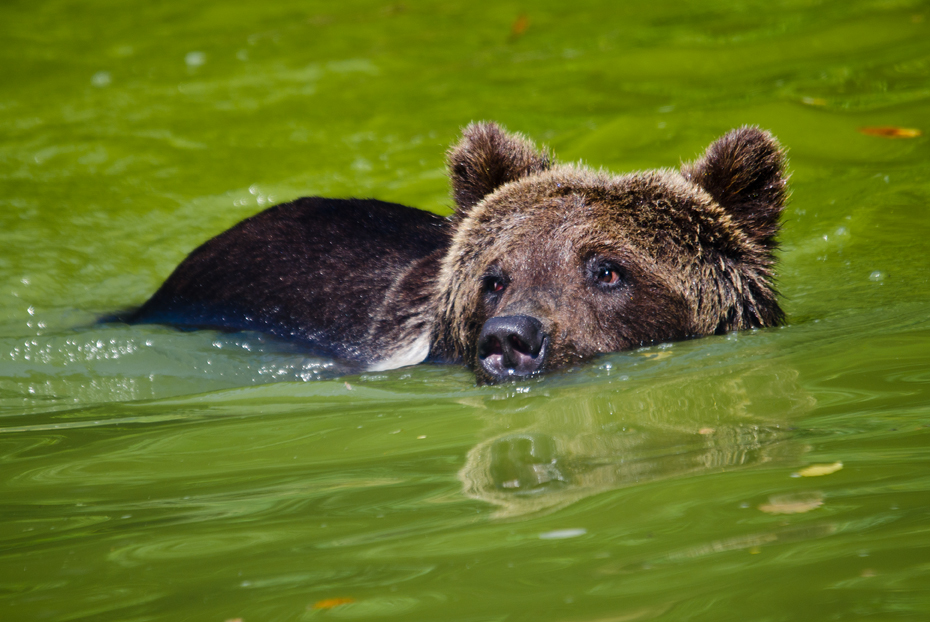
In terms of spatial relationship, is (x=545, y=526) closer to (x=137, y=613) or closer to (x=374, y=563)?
(x=374, y=563)

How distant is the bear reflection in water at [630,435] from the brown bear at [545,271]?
0.67 meters

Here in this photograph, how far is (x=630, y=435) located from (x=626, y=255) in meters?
1.87

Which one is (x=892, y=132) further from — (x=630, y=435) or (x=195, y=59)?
(x=195, y=59)

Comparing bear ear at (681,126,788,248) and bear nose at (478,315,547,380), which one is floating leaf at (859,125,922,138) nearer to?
bear ear at (681,126,788,248)

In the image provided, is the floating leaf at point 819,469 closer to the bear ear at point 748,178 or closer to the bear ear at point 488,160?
the bear ear at point 748,178

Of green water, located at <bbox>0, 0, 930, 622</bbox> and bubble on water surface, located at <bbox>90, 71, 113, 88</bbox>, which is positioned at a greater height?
bubble on water surface, located at <bbox>90, 71, 113, 88</bbox>

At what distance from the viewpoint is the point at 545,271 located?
5.14m

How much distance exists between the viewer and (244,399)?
5082mm

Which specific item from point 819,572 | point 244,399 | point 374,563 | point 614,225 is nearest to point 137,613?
point 374,563

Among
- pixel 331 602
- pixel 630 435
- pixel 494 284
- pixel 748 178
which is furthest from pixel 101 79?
pixel 331 602

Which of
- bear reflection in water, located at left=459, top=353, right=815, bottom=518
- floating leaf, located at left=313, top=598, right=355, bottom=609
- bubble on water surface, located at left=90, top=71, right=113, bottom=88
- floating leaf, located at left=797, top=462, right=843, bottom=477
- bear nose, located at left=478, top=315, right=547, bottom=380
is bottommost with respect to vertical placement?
floating leaf, located at left=313, top=598, right=355, bottom=609

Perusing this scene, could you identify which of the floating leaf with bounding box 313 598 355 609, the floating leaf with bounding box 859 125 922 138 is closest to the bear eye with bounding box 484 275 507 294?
the floating leaf with bounding box 313 598 355 609

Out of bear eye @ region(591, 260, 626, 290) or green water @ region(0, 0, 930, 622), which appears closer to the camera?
green water @ region(0, 0, 930, 622)

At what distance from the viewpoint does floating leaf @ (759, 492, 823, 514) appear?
261 centimetres
